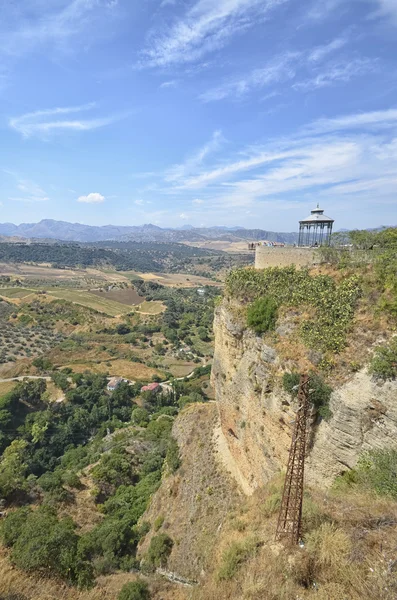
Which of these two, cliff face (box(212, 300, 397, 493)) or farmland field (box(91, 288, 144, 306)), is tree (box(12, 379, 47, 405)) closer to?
cliff face (box(212, 300, 397, 493))

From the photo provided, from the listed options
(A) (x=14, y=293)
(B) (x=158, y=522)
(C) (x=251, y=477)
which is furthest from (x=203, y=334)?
(C) (x=251, y=477)

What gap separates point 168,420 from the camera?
4306cm

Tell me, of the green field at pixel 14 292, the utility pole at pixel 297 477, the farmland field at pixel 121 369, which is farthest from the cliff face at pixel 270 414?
the green field at pixel 14 292

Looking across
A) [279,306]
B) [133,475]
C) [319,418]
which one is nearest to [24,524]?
[133,475]

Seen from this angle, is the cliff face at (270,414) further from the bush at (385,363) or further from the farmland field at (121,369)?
the farmland field at (121,369)

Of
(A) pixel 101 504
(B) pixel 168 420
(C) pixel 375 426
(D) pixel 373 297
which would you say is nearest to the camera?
(C) pixel 375 426

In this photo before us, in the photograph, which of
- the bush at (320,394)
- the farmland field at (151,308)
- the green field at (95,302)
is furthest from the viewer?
the green field at (95,302)

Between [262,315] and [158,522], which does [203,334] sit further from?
[262,315]

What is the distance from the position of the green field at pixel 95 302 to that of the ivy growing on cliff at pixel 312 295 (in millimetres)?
93194

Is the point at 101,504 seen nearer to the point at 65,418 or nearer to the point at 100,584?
the point at 100,584

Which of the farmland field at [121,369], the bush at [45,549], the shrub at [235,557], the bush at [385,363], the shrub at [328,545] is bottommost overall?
the farmland field at [121,369]

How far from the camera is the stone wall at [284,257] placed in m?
21.7

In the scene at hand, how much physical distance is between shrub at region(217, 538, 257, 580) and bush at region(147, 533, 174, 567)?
30.1 ft

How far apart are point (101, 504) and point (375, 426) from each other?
25992 mm
